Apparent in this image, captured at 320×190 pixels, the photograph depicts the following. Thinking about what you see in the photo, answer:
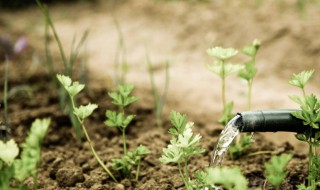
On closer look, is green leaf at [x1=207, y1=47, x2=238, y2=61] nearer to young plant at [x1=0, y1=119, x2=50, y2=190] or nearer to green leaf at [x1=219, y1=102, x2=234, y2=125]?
green leaf at [x1=219, y1=102, x2=234, y2=125]

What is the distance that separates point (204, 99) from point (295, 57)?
0.88 m

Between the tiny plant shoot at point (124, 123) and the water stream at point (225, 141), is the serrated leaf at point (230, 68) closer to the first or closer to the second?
the water stream at point (225, 141)

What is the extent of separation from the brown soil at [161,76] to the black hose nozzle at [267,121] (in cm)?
28

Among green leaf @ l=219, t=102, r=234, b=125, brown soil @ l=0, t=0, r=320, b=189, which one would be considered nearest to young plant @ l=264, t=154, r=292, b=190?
brown soil @ l=0, t=0, r=320, b=189

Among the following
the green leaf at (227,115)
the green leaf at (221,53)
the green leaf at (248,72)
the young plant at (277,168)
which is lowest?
the young plant at (277,168)

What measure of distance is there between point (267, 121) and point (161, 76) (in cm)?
196

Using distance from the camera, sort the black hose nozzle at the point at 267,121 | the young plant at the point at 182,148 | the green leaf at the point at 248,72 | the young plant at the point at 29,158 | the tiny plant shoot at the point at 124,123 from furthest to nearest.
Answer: the green leaf at the point at 248,72 < the tiny plant shoot at the point at 124,123 < the black hose nozzle at the point at 267,121 < the young plant at the point at 182,148 < the young plant at the point at 29,158

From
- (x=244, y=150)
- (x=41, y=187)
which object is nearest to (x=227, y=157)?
(x=244, y=150)

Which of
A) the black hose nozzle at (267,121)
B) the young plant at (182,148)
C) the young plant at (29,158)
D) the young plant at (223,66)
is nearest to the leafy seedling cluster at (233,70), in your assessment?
the young plant at (223,66)

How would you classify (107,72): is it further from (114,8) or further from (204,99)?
(114,8)

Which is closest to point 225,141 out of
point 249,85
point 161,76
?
point 249,85

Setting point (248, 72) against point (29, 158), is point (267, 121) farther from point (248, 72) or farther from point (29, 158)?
point (29, 158)

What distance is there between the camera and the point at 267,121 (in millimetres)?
1429

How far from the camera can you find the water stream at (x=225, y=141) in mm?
1439
